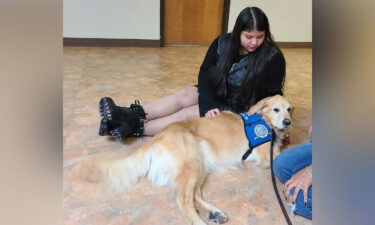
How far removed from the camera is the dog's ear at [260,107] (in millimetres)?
2080

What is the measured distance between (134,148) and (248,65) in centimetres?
86

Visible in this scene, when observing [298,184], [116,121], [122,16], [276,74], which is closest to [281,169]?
[298,184]

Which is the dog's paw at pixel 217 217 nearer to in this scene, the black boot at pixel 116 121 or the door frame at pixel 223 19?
the black boot at pixel 116 121

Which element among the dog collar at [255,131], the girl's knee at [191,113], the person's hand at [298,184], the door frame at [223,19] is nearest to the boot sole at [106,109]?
the girl's knee at [191,113]

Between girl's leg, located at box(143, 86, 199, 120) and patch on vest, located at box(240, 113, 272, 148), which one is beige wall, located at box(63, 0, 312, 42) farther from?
patch on vest, located at box(240, 113, 272, 148)

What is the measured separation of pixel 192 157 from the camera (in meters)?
1.73

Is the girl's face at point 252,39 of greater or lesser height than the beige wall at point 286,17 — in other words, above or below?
below

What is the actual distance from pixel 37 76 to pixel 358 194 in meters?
0.45

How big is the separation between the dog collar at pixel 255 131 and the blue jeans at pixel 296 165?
0.23 meters

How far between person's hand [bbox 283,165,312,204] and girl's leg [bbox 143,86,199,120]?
3.21 ft

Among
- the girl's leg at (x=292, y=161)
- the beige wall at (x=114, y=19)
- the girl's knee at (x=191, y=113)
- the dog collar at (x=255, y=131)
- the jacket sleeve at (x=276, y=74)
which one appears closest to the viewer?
the girl's leg at (x=292, y=161)

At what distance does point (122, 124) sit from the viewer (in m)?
2.08

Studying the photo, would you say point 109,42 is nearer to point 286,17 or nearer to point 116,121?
point 286,17

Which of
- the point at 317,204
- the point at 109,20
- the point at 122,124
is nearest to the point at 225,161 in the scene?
the point at 122,124
